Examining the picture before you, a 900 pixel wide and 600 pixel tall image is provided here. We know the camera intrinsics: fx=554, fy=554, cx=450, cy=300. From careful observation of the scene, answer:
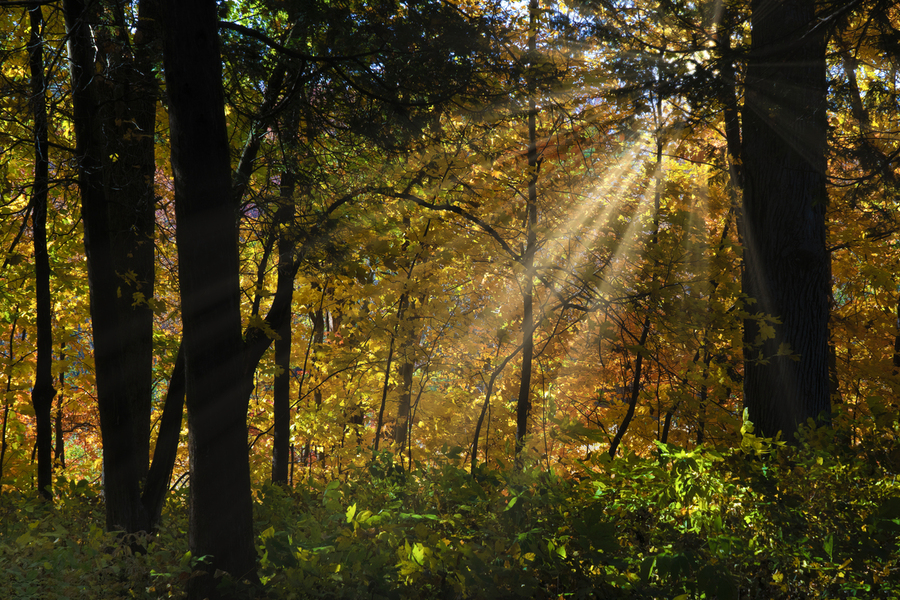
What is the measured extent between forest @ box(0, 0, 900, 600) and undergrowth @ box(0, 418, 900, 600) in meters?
0.02

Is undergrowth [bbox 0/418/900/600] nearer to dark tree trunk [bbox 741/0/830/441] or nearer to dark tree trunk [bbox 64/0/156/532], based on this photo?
dark tree trunk [bbox 64/0/156/532]

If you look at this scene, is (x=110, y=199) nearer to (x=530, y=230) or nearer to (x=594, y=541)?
(x=530, y=230)

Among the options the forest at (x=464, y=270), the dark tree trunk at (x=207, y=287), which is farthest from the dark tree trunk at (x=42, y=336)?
the dark tree trunk at (x=207, y=287)

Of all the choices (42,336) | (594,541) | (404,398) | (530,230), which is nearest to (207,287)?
(594,541)

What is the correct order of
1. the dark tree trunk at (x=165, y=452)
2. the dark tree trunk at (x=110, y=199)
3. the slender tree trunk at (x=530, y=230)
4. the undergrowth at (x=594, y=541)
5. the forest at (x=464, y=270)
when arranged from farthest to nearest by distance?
the slender tree trunk at (x=530, y=230) → the dark tree trunk at (x=165, y=452) → the dark tree trunk at (x=110, y=199) → the forest at (x=464, y=270) → the undergrowth at (x=594, y=541)

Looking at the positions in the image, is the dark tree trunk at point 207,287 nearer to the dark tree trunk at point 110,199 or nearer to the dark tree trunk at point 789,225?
the dark tree trunk at point 110,199

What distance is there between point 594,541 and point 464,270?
722 cm

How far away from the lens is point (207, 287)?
3.58m

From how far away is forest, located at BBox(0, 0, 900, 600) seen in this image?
116 inches

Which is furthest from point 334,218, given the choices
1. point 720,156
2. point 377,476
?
point 720,156

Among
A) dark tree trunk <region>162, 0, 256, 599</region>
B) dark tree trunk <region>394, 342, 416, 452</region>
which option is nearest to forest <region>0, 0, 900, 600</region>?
dark tree trunk <region>162, 0, 256, 599</region>

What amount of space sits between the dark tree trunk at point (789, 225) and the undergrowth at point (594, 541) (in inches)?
68.2

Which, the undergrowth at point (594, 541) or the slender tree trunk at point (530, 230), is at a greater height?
the slender tree trunk at point (530, 230)

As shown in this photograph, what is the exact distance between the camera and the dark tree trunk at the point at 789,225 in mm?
5359
